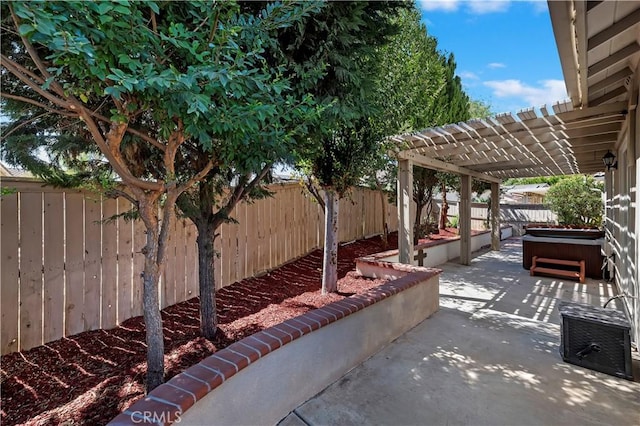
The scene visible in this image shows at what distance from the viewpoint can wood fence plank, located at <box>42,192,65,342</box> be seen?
10.4ft

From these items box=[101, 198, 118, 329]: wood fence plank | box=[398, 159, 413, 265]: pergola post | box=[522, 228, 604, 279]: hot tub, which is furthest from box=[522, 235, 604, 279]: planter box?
box=[101, 198, 118, 329]: wood fence plank

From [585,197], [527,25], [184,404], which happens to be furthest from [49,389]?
[585,197]

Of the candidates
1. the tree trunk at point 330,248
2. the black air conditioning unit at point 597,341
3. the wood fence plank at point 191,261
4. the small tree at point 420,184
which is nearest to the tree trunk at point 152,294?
the wood fence plank at point 191,261

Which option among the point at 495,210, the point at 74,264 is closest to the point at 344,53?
the point at 74,264

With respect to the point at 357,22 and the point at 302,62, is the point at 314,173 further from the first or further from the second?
the point at 357,22

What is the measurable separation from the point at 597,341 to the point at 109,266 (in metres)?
5.40

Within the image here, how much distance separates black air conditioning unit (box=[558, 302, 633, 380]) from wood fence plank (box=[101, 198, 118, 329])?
5129mm

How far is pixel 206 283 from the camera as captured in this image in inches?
135

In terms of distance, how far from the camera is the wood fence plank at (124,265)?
3793mm

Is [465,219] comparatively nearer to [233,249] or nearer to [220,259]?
[233,249]

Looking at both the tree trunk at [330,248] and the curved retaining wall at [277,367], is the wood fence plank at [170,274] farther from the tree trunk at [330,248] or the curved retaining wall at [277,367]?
the curved retaining wall at [277,367]

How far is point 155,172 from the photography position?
11.0 ft

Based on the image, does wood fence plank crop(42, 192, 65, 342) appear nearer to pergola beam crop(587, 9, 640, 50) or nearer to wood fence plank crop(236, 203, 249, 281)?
wood fence plank crop(236, 203, 249, 281)

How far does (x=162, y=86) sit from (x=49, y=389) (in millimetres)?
2671
